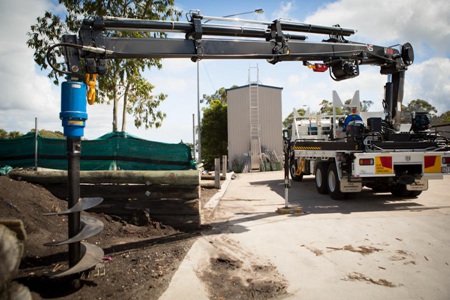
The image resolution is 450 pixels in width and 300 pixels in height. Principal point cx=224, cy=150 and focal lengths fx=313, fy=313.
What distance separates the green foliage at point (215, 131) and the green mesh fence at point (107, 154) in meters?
21.6

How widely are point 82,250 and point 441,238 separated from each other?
18.5 ft

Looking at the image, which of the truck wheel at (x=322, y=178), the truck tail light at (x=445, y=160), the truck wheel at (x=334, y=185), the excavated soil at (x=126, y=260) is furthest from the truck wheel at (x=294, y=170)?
the excavated soil at (x=126, y=260)

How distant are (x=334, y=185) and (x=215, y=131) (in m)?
21.7

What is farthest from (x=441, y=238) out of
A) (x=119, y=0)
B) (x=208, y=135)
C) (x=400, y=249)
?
(x=208, y=135)

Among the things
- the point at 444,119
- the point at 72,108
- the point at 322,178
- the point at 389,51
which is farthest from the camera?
the point at 444,119

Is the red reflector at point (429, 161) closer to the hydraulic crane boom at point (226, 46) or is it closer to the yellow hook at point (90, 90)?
the hydraulic crane boom at point (226, 46)

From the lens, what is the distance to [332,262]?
14.2 feet

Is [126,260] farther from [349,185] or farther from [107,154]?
[349,185]

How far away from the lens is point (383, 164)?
26.4ft

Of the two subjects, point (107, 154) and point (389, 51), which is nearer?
point (107, 154)

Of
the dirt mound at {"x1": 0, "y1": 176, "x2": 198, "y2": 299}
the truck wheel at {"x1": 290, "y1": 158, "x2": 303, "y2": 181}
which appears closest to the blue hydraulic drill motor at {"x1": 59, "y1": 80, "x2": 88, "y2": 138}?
the dirt mound at {"x1": 0, "y1": 176, "x2": 198, "y2": 299}

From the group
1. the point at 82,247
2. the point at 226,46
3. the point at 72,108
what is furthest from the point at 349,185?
the point at 72,108

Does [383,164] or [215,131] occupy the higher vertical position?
[215,131]

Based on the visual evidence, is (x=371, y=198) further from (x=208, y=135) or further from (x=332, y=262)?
(x=208, y=135)
